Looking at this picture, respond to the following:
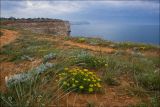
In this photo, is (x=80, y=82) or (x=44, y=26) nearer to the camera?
(x=80, y=82)

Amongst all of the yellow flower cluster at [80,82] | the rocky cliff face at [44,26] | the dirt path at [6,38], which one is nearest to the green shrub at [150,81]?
the yellow flower cluster at [80,82]

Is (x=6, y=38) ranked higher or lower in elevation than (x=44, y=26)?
higher

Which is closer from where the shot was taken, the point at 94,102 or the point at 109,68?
the point at 94,102

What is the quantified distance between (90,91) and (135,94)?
3.13 feet

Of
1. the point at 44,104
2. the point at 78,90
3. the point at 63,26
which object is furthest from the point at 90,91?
the point at 63,26

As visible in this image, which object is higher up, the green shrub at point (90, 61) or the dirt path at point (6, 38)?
the green shrub at point (90, 61)

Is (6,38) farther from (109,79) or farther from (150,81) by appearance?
(150,81)

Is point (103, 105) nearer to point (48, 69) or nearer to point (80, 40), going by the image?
point (48, 69)

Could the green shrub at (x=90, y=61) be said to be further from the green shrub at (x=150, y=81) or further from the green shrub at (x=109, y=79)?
the green shrub at (x=150, y=81)

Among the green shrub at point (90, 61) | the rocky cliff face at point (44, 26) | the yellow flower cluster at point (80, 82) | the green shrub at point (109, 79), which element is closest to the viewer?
the yellow flower cluster at point (80, 82)

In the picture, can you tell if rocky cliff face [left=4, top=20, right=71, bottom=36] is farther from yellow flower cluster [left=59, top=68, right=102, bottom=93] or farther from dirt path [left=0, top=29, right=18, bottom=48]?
yellow flower cluster [left=59, top=68, right=102, bottom=93]

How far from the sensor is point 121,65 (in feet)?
30.0

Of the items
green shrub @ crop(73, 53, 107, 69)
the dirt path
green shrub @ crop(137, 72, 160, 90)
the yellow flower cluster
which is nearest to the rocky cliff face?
the dirt path

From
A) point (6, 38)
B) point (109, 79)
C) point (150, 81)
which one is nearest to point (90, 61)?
point (109, 79)
